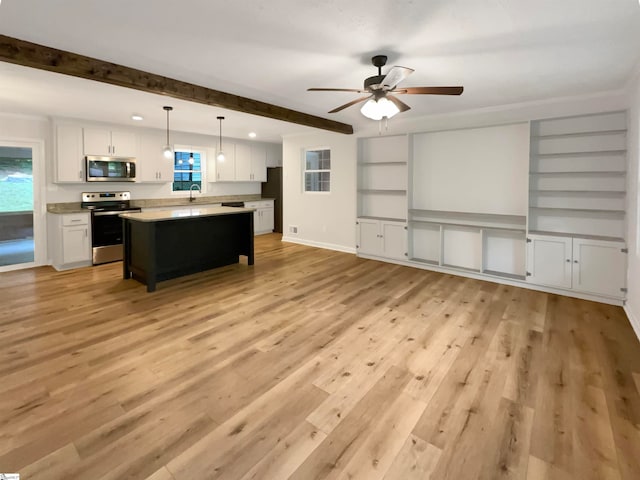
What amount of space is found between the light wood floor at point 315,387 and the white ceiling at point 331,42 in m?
2.45

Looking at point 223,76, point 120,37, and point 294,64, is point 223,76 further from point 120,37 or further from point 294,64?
point 120,37

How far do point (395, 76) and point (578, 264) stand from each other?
3.32 meters

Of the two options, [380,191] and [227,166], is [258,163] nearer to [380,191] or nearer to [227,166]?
[227,166]

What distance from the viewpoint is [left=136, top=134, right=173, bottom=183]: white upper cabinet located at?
6559 millimetres

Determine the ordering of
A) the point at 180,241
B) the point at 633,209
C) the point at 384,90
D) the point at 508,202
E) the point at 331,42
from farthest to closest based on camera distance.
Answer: the point at 508,202 → the point at 180,241 → the point at 633,209 → the point at 384,90 → the point at 331,42

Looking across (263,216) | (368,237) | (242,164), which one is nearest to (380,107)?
(368,237)

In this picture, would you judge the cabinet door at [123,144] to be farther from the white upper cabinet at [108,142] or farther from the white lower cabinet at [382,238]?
the white lower cabinet at [382,238]

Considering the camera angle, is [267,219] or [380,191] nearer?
[380,191]

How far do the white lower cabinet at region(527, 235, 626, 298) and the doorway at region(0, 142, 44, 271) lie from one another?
294 inches

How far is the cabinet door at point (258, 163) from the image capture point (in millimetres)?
8758

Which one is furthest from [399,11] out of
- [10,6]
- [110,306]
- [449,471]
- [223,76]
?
[110,306]

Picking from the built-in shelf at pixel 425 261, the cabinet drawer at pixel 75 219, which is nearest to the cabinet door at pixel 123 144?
the cabinet drawer at pixel 75 219

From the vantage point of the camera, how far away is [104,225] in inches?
231

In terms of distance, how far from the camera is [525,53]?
296 centimetres
